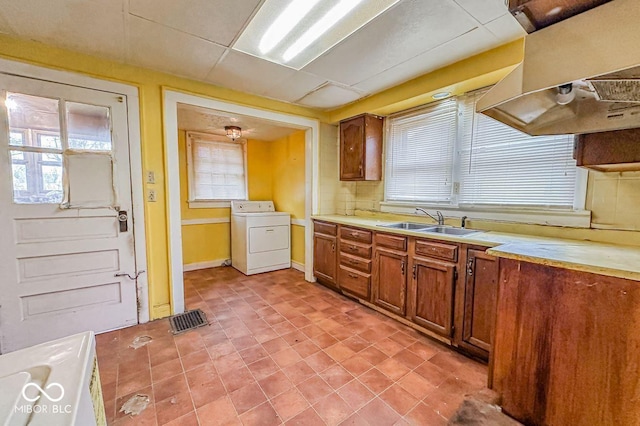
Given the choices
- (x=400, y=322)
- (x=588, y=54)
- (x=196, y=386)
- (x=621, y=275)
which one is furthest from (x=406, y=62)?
(x=196, y=386)

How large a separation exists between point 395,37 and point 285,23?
0.75m

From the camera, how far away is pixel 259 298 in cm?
302

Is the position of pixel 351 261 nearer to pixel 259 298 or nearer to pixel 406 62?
pixel 259 298

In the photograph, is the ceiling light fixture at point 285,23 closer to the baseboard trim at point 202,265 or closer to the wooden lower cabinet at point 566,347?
the wooden lower cabinet at point 566,347

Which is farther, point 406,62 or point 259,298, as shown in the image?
point 259,298

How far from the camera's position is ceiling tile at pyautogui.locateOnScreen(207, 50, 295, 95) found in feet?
7.16

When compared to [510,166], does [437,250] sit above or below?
below

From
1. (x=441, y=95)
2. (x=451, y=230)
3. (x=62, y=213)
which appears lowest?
(x=451, y=230)

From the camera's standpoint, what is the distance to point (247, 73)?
7.96 feet

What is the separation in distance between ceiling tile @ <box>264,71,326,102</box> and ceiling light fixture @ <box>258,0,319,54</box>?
1.64 ft

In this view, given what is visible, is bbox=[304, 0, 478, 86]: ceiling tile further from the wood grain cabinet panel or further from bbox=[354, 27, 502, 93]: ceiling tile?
the wood grain cabinet panel

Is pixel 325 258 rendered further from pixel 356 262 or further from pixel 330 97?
pixel 330 97

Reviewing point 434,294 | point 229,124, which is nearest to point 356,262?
point 434,294

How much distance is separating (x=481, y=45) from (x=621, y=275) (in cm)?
169
